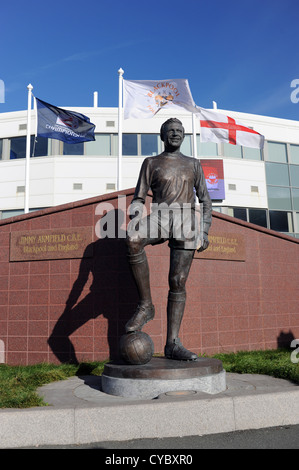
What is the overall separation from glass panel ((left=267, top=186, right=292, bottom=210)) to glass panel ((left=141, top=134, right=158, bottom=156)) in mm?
6190

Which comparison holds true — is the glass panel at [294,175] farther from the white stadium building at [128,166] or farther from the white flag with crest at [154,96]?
the white flag with crest at [154,96]

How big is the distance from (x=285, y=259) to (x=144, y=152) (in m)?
11.2

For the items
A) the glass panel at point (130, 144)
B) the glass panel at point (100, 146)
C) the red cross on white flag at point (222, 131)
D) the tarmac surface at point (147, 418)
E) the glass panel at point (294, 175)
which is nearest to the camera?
the tarmac surface at point (147, 418)

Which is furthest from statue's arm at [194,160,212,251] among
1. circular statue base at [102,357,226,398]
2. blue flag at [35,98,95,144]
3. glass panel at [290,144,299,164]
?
glass panel at [290,144,299,164]

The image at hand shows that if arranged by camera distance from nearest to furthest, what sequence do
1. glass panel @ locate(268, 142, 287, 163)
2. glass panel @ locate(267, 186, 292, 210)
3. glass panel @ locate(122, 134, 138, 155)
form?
glass panel @ locate(122, 134, 138, 155), glass panel @ locate(267, 186, 292, 210), glass panel @ locate(268, 142, 287, 163)

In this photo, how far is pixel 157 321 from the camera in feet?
24.4

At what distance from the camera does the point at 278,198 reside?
2052cm

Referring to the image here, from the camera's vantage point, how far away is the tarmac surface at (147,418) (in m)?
3.14

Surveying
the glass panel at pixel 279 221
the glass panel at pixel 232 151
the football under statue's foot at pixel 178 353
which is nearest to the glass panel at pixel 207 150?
the glass panel at pixel 232 151

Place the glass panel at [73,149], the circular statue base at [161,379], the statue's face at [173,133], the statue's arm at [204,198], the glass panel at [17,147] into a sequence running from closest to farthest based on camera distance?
1. the circular statue base at [161,379]
2. the statue's face at [173,133]
3. the statue's arm at [204,198]
4. the glass panel at [73,149]
5. the glass panel at [17,147]

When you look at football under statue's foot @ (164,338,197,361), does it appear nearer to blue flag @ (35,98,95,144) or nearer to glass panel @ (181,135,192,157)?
blue flag @ (35,98,95,144)

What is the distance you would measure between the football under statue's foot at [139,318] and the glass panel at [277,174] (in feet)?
56.7

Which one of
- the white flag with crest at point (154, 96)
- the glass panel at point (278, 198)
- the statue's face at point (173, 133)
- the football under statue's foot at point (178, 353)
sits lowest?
the football under statue's foot at point (178, 353)

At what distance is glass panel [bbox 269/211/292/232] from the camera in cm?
2008
